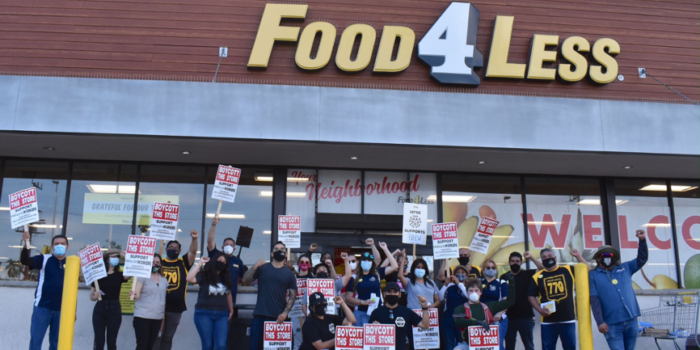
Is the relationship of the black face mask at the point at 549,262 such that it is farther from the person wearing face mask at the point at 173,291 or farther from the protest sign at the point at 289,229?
the person wearing face mask at the point at 173,291

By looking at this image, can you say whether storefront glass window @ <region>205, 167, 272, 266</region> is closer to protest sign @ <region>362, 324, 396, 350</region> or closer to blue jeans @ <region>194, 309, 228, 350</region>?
blue jeans @ <region>194, 309, 228, 350</region>

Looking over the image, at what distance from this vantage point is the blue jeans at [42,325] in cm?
852

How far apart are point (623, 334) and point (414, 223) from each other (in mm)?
3646

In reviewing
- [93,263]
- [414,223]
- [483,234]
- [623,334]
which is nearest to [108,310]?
[93,263]

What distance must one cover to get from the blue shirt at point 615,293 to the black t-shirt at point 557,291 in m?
0.46

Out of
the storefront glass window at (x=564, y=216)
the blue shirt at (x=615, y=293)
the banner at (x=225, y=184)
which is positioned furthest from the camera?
the storefront glass window at (x=564, y=216)

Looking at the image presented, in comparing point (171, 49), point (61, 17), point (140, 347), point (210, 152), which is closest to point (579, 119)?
point (210, 152)

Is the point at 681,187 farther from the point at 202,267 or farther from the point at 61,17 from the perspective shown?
the point at 61,17

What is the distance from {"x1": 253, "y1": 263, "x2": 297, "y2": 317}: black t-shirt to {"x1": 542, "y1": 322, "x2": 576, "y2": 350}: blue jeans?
3849mm

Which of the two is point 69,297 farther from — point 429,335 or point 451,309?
point 451,309

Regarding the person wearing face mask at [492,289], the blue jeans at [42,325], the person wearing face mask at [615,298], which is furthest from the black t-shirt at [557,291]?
the blue jeans at [42,325]

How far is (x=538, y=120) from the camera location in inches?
444

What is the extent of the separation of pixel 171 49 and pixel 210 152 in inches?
84.4

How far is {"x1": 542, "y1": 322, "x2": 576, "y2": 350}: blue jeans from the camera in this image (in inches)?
339
